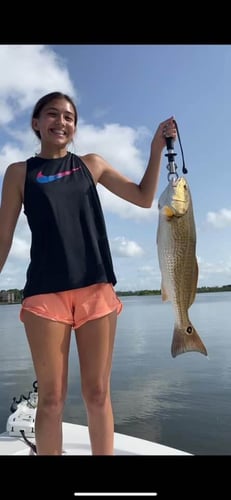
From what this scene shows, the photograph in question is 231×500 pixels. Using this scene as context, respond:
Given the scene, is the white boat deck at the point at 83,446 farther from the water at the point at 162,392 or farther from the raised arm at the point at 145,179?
the water at the point at 162,392

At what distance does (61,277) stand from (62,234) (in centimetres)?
21

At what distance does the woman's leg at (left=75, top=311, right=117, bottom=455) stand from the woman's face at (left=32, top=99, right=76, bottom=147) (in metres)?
0.97

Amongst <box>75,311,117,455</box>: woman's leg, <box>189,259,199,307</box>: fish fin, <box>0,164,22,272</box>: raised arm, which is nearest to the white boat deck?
<box>75,311,117,455</box>: woman's leg

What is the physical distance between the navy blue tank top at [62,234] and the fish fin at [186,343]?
45 centimetres

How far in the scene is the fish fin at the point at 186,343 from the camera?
223 cm

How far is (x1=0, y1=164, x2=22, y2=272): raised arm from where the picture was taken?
2357 mm

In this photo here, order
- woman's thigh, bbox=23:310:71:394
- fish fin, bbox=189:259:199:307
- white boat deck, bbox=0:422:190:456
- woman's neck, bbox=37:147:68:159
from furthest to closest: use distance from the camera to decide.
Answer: white boat deck, bbox=0:422:190:456
woman's neck, bbox=37:147:68:159
fish fin, bbox=189:259:199:307
woman's thigh, bbox=23:310:71:394

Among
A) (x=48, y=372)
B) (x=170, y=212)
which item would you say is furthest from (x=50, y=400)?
(x=170, y=212)

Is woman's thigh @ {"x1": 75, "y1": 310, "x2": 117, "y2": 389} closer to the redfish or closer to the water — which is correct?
the redfish

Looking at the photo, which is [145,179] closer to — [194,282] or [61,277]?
[194,282]
